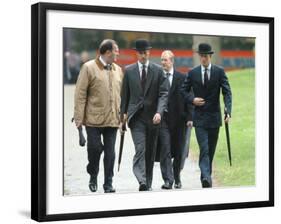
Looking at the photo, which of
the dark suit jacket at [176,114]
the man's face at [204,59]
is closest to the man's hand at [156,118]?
the dark suit jacket at [176,114]

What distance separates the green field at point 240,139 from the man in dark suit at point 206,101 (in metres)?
0.09

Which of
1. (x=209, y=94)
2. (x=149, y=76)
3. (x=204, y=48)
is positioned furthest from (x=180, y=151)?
(x=204, y=48)

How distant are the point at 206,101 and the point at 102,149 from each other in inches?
52.3

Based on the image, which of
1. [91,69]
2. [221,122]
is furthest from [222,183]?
[91,69]

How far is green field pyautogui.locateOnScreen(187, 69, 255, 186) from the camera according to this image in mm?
9234

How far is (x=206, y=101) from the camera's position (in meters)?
9.12

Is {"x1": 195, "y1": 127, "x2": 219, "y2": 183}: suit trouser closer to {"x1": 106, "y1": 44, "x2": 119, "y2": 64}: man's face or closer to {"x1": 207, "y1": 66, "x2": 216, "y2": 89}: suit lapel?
{"x1": 207, "y1": 66, "x2": 216, "y2": 89}: suit lapel

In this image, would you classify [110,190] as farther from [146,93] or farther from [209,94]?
[209,94]

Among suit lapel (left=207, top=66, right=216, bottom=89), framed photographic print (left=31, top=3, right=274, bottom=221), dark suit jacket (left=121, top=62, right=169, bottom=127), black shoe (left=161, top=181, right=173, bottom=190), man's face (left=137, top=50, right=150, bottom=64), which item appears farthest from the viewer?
suit lapel (left=207, top=66, right=216, bottom=89)

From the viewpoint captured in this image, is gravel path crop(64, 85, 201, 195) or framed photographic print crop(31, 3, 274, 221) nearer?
framed photographic print crop(31, 3, 274, 221)

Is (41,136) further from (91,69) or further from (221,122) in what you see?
(221,122)

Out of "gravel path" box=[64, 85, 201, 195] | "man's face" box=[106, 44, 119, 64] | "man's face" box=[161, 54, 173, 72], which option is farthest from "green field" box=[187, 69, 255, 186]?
"man's face" box=[106, 44, 119, 64]

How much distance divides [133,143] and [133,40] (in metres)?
1.05

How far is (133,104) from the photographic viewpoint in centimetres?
867
